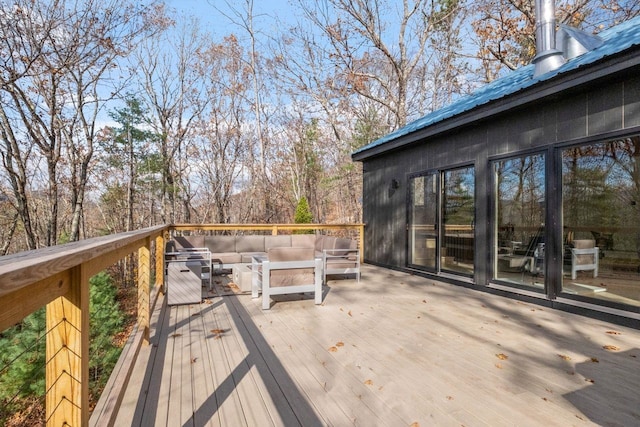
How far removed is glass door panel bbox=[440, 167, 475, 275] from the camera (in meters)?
5.36

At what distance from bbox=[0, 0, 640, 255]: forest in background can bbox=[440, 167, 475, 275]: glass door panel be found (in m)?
6.81

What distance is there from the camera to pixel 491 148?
5000mm

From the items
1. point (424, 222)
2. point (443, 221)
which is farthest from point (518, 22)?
point (443, 221)

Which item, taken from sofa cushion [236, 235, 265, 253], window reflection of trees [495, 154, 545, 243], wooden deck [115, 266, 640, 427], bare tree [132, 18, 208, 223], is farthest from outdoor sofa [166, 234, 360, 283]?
bare tree [132, 18, 208, 223]

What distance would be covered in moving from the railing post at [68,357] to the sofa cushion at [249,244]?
19.2 feet

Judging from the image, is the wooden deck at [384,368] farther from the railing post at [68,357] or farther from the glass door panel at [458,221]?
the glass door panel at [458,221]

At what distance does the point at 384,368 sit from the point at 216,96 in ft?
41.8

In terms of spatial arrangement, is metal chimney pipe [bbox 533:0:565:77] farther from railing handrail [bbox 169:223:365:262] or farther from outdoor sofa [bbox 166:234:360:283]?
railing handrail [bbox 169:223:365:262]

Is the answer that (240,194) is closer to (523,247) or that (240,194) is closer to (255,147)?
(255,147)

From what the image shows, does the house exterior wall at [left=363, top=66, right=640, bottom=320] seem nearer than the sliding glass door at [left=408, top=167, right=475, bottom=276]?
Yes

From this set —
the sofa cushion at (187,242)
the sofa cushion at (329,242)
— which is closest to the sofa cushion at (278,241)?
the sofa cushion at (329,242)

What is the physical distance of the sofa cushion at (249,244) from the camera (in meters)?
7.04

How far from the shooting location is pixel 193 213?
13406 mm

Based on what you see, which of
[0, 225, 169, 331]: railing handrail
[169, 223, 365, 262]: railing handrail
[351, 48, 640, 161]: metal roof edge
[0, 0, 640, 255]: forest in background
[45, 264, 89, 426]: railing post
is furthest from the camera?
[0, 0, 640, 255]: forest in background
